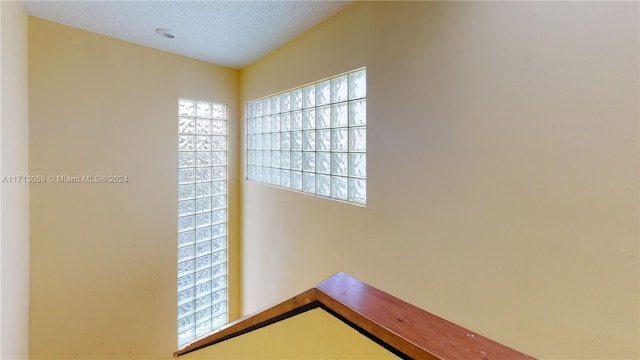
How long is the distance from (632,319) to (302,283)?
1.81m

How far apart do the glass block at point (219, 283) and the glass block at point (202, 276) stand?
0.08 meters

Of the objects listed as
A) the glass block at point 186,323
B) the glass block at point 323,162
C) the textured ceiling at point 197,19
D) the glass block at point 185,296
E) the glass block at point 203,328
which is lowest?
the glass block at point 203,328

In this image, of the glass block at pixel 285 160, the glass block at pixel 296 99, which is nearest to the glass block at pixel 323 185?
the glass block at pixel 285 160

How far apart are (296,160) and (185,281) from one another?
178cm

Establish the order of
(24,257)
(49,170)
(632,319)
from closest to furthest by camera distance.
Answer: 1. (632,319)
2. (24,257)
3. (49,170)

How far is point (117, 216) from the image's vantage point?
88.7 inches

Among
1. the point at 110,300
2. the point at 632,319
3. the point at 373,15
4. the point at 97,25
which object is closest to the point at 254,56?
the point at 97,25

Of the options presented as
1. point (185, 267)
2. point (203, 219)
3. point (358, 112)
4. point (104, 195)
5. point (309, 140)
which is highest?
point (358, 112)

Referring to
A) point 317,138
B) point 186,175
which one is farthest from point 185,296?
point 317,138

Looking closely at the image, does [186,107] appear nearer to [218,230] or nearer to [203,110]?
[203,110]

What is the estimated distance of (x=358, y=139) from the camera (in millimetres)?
1670

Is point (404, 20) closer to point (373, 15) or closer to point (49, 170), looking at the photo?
point (373, 15)

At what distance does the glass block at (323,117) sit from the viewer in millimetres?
1901

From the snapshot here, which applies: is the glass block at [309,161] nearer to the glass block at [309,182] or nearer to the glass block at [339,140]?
the glass block at [309,182]
